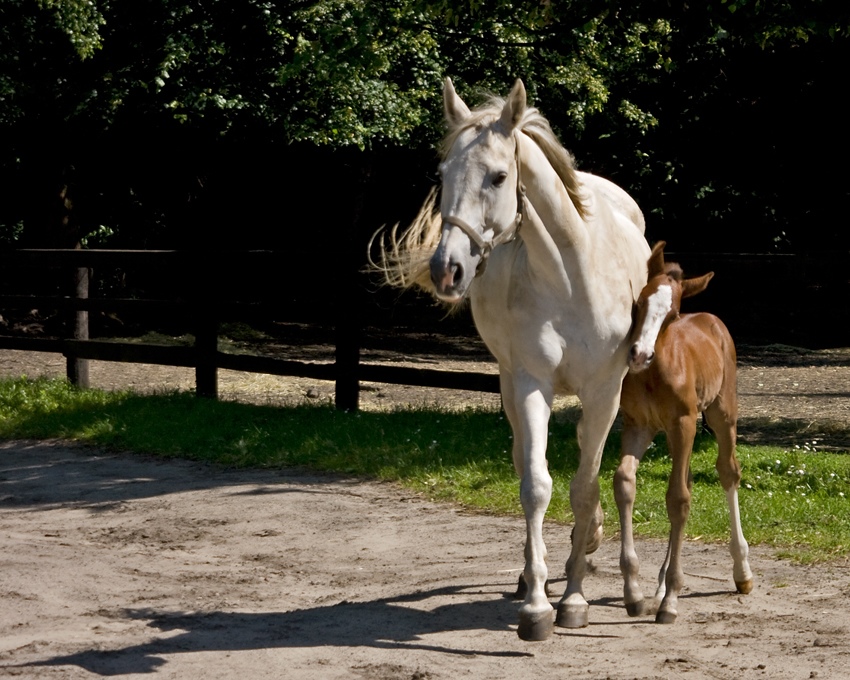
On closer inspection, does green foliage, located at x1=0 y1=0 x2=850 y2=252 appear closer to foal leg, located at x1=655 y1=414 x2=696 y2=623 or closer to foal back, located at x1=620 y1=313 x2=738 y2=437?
foal back, located at x1=620 y1=313 x2=738 y2=437

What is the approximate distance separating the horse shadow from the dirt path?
0.01 metres

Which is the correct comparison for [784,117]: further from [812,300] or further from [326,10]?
[326,10]

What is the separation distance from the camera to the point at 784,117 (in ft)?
66.0

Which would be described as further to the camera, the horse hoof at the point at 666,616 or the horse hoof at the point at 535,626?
the horse hoof at the point at 666,616

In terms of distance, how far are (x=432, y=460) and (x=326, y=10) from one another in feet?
25.7

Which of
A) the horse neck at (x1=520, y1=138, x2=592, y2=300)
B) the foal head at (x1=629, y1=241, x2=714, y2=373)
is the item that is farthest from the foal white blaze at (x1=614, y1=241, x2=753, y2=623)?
the horse neck at (x1=520, y1=138, x2=592, y2=300)

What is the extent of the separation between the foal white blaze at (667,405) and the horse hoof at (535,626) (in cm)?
64

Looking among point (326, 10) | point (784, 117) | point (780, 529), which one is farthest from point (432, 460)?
point (784, 117)

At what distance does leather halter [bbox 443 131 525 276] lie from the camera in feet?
13.7

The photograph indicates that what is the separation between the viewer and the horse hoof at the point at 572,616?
4.76m

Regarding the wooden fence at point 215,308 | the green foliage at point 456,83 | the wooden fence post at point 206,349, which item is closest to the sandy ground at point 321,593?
the wooden fence at point 215,308

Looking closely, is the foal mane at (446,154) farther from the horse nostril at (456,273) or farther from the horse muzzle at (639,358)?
the horse muzzle at (639,358)

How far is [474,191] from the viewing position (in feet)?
13.9

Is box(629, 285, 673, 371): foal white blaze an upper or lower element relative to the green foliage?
lower
